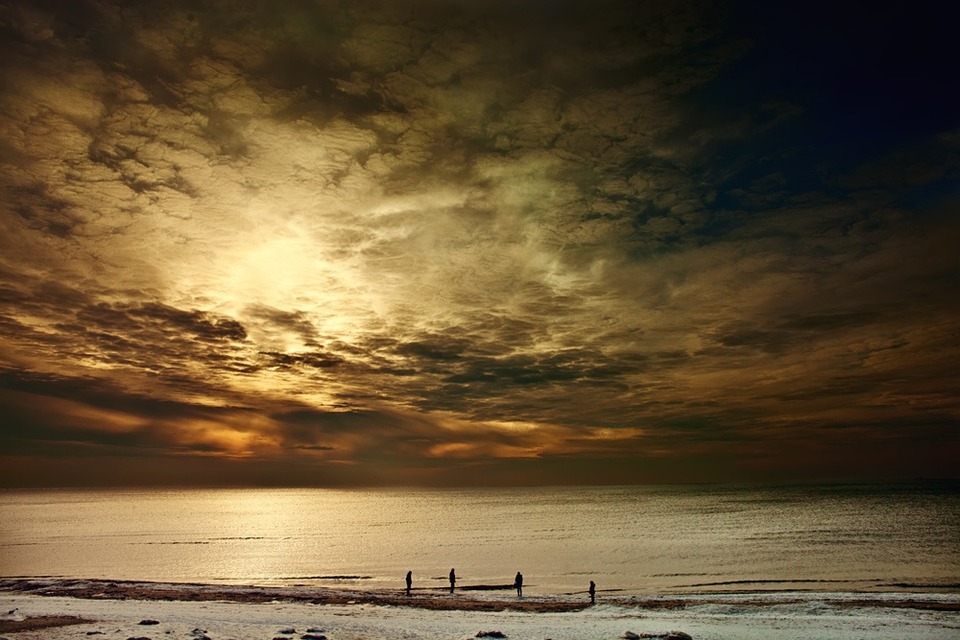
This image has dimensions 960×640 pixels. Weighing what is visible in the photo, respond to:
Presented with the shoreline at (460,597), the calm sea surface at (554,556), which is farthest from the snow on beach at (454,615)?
the calm sea surface at (554,556)

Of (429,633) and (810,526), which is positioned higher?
(429,633)

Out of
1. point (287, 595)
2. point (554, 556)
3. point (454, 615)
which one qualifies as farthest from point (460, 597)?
point (554, 556)

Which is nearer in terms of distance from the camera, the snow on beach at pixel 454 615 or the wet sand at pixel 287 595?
the snow on beach at pixel 454 615

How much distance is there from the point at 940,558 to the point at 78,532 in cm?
16629

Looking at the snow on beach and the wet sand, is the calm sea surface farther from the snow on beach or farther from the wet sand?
the snow on beach

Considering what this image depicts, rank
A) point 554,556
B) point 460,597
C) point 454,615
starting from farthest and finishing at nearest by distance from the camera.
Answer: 1. point 554,556
2. point 460,597
3. point 454,615

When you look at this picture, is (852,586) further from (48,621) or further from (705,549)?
(48,621)

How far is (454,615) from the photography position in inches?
1512

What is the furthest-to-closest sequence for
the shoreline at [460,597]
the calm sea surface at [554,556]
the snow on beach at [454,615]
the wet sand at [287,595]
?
the calm sea surface at [554,556]
the wet sand at [287,595]
the shoreline at [460,597]
the snow on beach at [454,615]

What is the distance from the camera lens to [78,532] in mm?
132250

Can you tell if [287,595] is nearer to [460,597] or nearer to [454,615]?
[460,597]

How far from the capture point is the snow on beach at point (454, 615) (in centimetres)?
3142

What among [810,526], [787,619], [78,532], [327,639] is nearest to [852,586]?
[787,619]

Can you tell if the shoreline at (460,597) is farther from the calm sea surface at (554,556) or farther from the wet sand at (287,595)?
the calm sea surface at (554,556)
